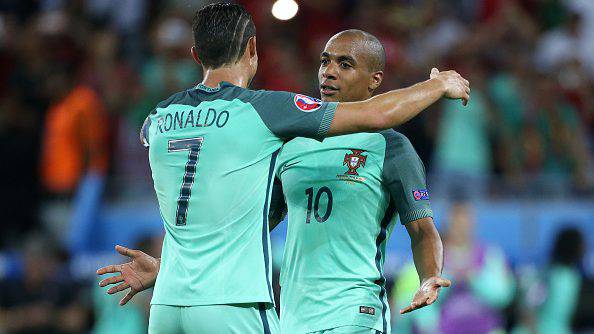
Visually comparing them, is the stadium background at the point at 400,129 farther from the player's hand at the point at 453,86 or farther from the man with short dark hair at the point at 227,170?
the man with short dark hair at the point at 227,170

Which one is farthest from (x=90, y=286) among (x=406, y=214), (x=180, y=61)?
(x=406, y=214)

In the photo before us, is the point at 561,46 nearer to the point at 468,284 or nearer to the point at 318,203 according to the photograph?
the point at 468,284

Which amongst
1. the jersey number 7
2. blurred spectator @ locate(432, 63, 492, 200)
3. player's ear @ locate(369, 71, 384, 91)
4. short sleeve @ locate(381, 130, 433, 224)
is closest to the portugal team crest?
short sleeve @ locate(381, 130, 433, 224)

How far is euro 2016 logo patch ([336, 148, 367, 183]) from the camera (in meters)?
5.56

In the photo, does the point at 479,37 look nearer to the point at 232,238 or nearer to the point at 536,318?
the point at 536,318

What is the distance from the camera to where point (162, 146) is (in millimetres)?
4711

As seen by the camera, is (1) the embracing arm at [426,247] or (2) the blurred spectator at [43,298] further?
(2) the blurred spectator at [43,298]

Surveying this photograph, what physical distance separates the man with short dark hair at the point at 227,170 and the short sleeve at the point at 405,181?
866mm

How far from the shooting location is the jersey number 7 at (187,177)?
4.61 metres

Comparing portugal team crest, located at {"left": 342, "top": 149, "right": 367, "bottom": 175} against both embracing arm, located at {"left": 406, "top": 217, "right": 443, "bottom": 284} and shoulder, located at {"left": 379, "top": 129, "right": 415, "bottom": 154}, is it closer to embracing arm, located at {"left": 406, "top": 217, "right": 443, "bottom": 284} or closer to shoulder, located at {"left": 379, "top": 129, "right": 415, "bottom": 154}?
shoulder, located at {"left": 379, "top": 129, "right": 415, "bottom": 154}

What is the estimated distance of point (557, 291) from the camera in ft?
31.0

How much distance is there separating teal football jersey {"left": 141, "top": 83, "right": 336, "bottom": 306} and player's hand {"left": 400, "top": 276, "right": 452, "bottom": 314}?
0.74 metres

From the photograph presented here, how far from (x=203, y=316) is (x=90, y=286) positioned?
6129 mm

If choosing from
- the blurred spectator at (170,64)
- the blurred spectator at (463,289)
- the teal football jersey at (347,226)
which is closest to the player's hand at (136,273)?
the teal football jersey at (347,226)
